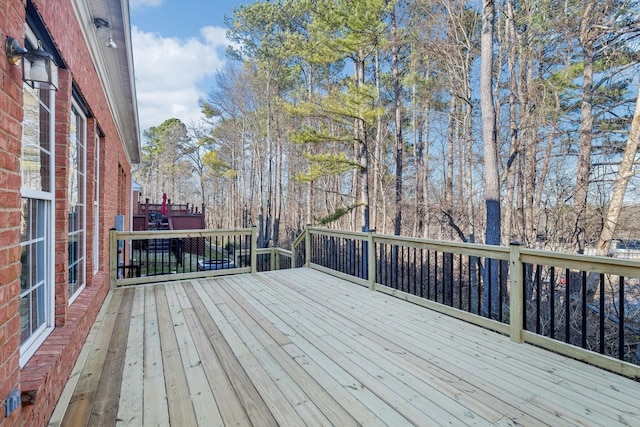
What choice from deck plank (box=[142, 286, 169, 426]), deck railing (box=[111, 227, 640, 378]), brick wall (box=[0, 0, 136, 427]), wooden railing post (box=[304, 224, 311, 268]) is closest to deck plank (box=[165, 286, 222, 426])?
deck plank (box=[142, 286, 169, 426])

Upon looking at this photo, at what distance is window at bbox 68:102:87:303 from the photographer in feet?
9.46

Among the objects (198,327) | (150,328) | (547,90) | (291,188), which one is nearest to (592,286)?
(547,90)

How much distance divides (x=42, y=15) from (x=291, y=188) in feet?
57.4

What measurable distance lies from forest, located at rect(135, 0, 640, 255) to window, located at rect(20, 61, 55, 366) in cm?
432

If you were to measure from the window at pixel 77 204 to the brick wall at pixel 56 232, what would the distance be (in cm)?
12

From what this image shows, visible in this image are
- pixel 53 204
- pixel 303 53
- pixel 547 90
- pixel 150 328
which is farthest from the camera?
pixel 303 53

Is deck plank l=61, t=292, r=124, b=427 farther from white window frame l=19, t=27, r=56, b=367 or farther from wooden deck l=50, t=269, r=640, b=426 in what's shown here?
white window frame l=19, t=27, r=56, b=367

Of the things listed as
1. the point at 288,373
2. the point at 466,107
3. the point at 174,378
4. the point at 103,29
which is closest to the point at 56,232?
the point at 174,378

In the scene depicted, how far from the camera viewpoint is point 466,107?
1148 centimetres

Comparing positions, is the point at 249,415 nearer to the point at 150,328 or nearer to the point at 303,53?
the point at 150,328

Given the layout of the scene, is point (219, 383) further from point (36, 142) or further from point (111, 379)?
point (36, 142)

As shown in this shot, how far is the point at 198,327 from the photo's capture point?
3312 mm

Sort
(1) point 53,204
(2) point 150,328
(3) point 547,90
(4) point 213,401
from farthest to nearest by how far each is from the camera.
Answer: (3) point 547,90
(2) point 150,328
(1) point 53,204
(4) point 213,401

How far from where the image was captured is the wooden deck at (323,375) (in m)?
1.88
